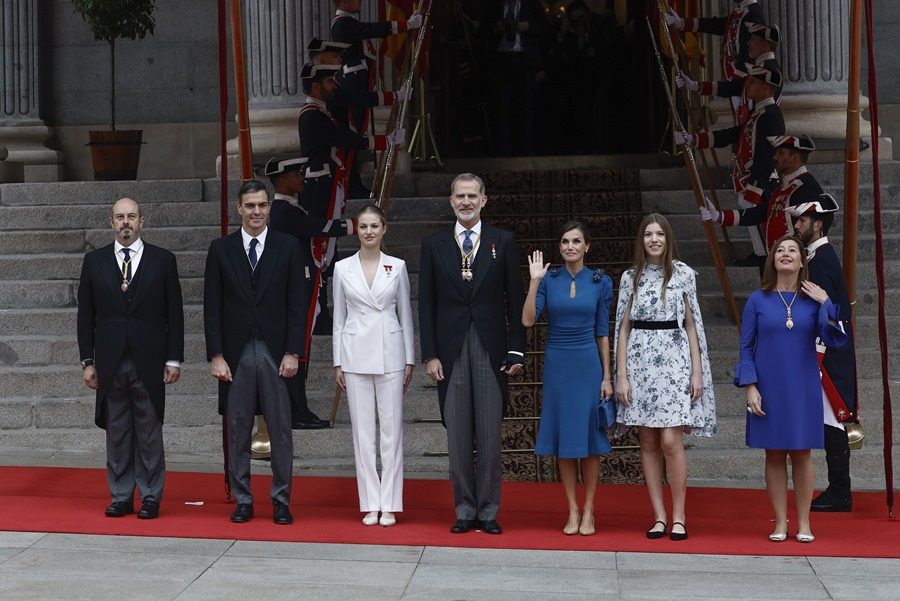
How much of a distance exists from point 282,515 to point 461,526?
39.3 inches

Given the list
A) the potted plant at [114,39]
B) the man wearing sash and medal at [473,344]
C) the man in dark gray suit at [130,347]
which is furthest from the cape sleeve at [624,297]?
the potted plant at [114,39]

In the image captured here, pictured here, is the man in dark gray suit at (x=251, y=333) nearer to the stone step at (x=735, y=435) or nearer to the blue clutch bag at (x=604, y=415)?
the blue clutch bag at (x=604, y=415)

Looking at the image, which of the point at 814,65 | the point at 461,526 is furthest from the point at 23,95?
the point at 461,526

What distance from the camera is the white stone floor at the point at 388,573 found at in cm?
705

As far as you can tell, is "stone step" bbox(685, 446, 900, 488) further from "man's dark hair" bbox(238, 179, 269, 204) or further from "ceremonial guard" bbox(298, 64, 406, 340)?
"man's dark hair" bbox(238, 179, 269, 204)

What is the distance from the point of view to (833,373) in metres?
8.97

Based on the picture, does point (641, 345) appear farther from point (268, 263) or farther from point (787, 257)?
point (268, 263)

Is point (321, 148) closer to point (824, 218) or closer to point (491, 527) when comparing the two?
point (824, 218)

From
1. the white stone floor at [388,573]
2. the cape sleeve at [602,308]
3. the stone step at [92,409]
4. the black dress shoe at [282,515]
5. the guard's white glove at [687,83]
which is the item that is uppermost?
the guard's white glove at [687,83]

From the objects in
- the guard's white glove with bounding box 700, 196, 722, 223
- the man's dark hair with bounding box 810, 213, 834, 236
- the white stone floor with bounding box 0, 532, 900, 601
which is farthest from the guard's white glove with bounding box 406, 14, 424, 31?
the white stone floor with bounding box 0, 532, 900, 601

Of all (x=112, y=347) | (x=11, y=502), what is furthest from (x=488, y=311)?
(x=11, y=502)

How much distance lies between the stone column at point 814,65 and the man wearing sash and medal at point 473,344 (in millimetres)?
6607

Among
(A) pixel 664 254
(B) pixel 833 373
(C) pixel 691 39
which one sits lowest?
(B) pixel 833 373

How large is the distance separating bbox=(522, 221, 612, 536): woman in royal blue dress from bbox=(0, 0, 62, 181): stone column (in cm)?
949
